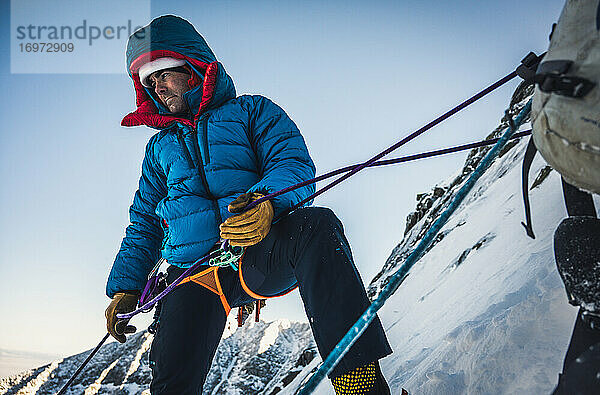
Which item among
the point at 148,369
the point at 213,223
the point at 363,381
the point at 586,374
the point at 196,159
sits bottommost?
the point at 148,369

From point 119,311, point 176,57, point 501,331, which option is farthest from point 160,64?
point 501,331

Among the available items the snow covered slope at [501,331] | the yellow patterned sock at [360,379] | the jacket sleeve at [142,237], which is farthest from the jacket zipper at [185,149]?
the snow covered slope at [501,331]

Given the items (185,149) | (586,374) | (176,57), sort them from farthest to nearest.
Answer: (176,57) < (185,149) < (586,374)

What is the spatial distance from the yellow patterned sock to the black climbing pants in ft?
0.09

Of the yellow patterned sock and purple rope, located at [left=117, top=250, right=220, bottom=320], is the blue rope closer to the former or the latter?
the yellow patterned sock

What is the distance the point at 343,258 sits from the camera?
1.55 m

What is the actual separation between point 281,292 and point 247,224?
465 millimetres

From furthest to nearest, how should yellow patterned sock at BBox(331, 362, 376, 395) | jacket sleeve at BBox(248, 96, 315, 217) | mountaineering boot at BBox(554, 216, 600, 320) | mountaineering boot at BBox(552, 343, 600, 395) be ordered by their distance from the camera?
jacket sleeve at BBox(248, 96, 315, 217), yellow patterned sock at BBox(331, 362, 376, 395), mountaineering boot at BBox(554, 216, 600, 320), mountaineering boot at BBox(552, 343, 600, 395)

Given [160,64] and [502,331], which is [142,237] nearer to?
[160,64]

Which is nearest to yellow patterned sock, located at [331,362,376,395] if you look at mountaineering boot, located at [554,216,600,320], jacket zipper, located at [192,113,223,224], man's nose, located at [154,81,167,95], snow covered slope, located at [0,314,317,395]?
mountaineering boot, located at [554,216,600,320]

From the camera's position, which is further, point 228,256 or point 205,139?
point 205,139

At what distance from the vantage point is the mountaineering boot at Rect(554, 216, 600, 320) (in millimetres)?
1079

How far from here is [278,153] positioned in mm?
2100

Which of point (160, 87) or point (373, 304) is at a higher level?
point (160, 87)
